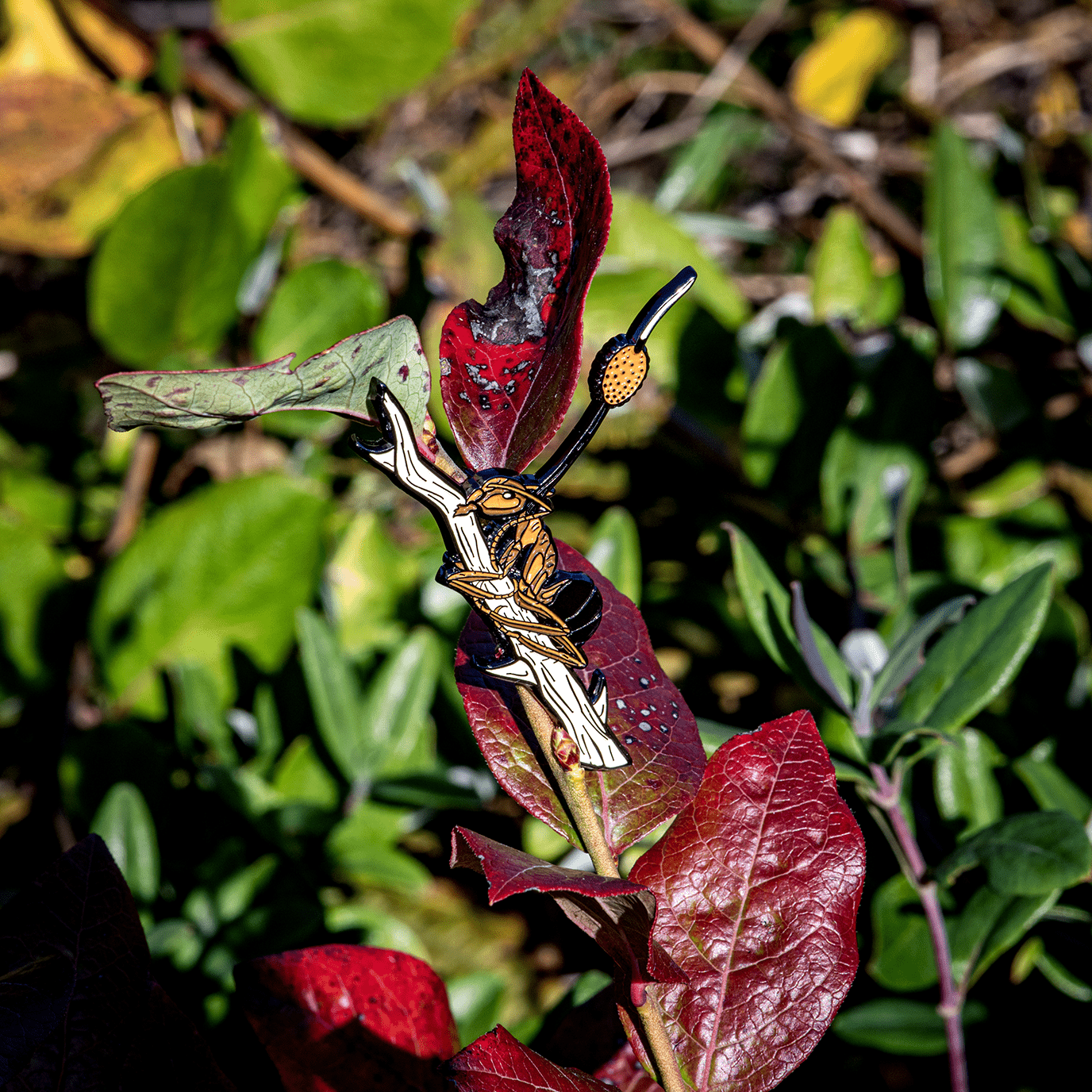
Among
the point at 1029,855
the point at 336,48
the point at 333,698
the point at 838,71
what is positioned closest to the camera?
the point at 1029,855

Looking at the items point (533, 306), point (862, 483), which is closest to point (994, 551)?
point (862, 483)

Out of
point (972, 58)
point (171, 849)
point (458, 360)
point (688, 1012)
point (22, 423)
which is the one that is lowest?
point (171, 849)

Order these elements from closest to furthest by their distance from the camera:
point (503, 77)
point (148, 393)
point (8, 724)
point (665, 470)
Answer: point (148, 393)
point (8, 724)
point (665, 470)
point (503, 77)

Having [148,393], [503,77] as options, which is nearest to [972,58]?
[503,77]

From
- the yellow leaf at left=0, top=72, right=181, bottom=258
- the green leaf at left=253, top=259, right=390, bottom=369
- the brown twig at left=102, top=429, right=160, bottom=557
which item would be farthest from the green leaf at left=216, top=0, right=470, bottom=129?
the brown twig at left=102, top=429, right=160, bottom=557

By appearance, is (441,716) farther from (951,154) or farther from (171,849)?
(951,154)

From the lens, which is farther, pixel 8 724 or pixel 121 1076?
pixel 8 724

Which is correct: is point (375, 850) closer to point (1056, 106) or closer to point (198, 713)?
point (198, 713)
